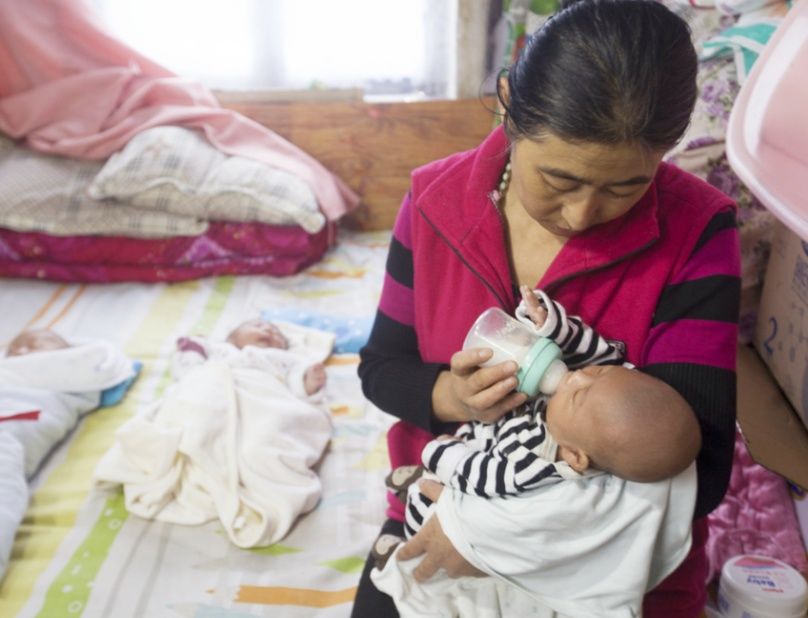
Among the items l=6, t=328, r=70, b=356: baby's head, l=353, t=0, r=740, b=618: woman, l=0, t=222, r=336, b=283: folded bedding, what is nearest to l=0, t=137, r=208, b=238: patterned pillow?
l=0, t=222, r=336, b=283: folded bedding

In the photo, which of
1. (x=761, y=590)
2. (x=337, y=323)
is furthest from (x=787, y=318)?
(x=337, y=323)

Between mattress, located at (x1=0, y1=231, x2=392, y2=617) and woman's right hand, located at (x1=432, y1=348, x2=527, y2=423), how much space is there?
59 cm

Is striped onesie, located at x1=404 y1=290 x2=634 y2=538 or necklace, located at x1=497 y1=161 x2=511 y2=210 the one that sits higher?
necklace, located at x1=497 y1=161 x2=511 y2=210

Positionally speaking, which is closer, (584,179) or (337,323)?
(584,179)

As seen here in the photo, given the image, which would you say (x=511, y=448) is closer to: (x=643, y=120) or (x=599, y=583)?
(x=599, y=583)

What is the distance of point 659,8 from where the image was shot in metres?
0.83

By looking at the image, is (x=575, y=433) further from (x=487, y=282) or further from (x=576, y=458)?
(x=487, y=282)

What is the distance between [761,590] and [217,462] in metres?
1.07

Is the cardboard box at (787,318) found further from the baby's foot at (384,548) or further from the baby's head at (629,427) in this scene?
the baby's foot at (384,548)

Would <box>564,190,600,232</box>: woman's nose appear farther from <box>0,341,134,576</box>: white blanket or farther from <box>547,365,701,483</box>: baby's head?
<box>0,341,134,576</box>: white blanket

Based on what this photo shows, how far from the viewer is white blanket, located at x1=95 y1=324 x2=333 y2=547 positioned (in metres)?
1.54

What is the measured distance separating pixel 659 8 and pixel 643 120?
13 centimetres

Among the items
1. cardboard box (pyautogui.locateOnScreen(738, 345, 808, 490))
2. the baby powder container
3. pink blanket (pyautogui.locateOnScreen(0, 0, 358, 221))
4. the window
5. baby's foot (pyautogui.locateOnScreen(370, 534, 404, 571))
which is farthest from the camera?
the window

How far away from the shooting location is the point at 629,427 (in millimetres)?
869
